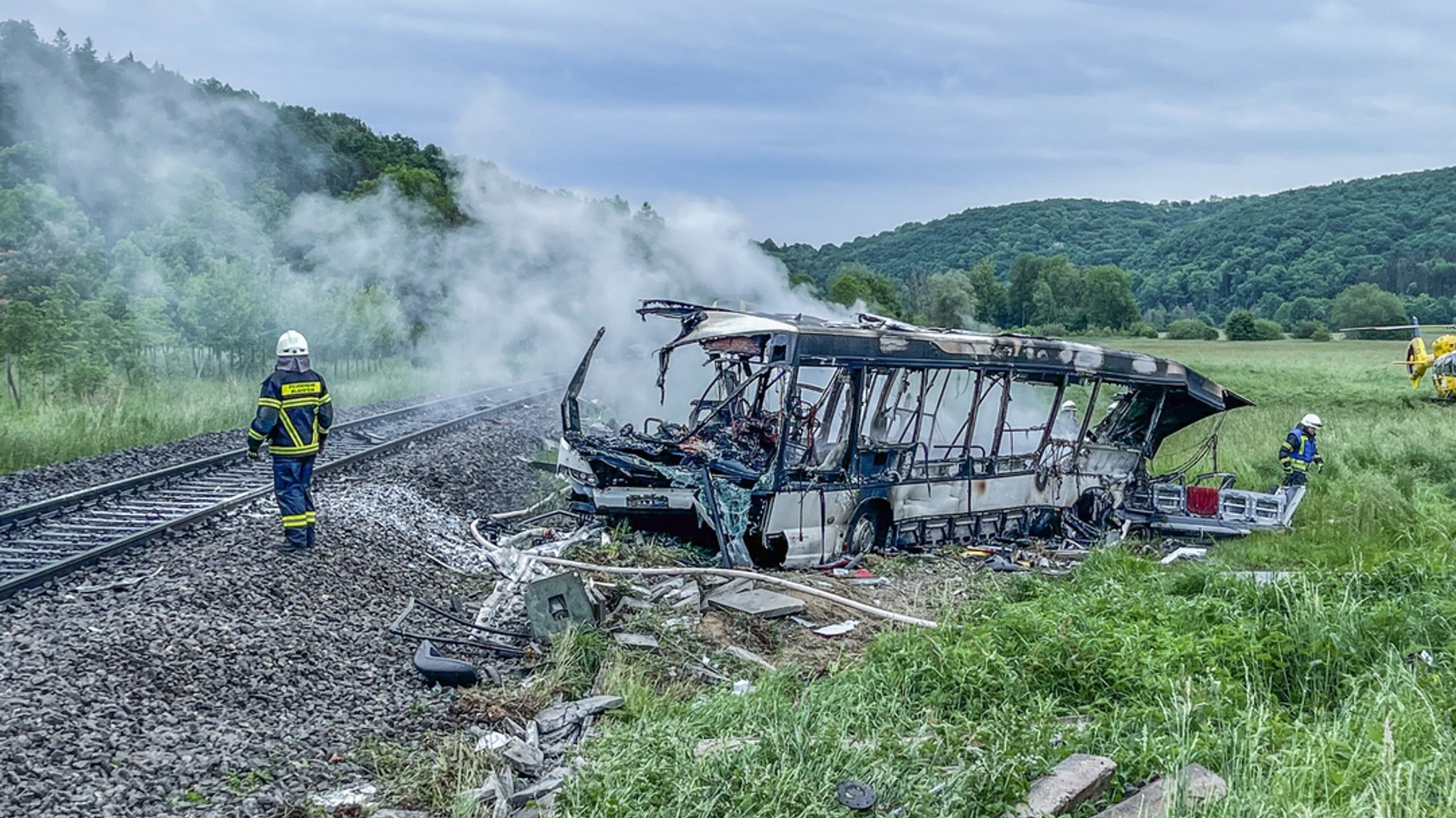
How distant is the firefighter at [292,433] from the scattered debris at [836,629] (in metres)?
4.42

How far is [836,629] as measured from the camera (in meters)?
8.20

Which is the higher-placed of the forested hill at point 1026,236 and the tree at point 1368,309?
the forested hill at point 1026,236

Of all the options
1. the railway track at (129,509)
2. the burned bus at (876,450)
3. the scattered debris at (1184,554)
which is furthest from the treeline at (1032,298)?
the railway track at (129,509)

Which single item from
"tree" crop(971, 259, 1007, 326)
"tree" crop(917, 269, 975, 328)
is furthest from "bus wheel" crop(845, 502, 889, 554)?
"tree" crop(971, 259, 1007, 326)

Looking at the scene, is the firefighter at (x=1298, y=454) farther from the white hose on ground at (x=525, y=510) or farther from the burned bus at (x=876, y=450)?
the white hose on ground at (x=525, y=510)

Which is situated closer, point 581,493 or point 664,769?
point 664,769

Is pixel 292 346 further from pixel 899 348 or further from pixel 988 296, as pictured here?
pixel 988 296

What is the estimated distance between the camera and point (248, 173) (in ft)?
126

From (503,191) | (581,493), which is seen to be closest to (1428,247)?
(503,191)

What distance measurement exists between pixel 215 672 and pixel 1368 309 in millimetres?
87745

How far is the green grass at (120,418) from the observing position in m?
14.2

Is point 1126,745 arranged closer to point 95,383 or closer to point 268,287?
point 95,383

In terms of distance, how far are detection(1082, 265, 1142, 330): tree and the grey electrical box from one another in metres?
64.9

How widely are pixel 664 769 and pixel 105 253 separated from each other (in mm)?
24142
